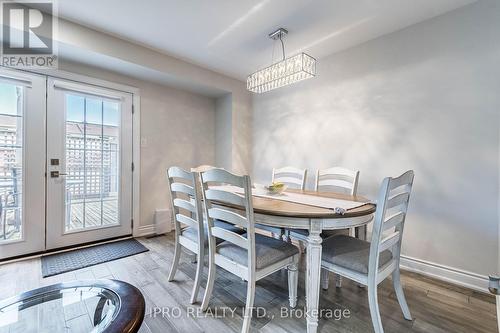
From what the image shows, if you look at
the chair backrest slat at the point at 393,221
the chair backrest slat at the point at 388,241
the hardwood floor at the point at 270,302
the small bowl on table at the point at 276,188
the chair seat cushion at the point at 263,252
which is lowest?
the hardwood floor at the point at 270,302

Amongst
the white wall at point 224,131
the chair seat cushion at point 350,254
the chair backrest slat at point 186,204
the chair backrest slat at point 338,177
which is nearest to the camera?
the chair seat cushion at point 350,254

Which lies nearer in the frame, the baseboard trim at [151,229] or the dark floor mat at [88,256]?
the dark floor mat at [88,256]


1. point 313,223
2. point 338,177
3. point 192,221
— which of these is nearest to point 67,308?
point 192,221

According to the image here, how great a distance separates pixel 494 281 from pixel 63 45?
3.97 metres

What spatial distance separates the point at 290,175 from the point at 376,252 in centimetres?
175

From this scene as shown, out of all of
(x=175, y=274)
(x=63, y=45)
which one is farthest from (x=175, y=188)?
(x=63, y=45)

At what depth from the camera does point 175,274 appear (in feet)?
6.89

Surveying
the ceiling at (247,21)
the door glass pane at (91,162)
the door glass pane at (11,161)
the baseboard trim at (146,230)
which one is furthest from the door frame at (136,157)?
the door glass pane at (11,161)

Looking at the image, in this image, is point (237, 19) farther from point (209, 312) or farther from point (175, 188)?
point (209, 312)

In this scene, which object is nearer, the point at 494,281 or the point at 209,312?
the point at 494,281

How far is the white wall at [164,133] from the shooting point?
3.22 metres

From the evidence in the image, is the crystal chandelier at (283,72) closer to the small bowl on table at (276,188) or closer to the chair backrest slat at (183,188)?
the small bowl on table at (276,188)

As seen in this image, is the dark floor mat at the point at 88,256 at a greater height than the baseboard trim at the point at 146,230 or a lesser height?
lesser

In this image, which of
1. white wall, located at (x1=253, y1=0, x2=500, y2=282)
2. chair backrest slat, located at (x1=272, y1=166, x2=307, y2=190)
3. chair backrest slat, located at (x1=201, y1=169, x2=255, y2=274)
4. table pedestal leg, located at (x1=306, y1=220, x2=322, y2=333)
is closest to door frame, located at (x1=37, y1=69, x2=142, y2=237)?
chair backrest slat, located at (x1=272, y1=166, x2=307, y2=190)
